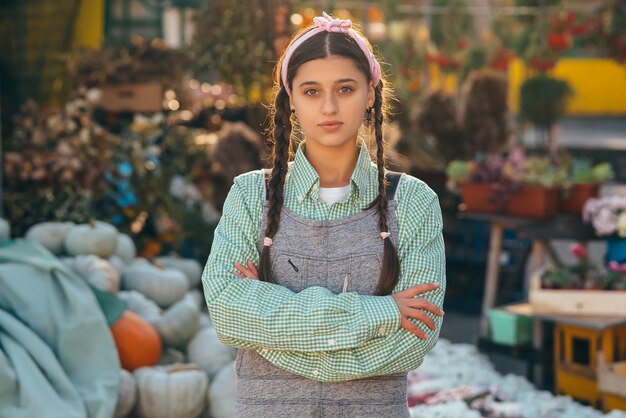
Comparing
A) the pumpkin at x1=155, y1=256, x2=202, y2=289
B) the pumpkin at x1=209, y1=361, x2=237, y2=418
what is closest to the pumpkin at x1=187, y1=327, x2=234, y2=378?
the pumpkin at x1=209, y1=361, x2=237, y2=418

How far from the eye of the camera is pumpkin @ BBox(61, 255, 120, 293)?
5754mm

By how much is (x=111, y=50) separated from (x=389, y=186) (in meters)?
6.77

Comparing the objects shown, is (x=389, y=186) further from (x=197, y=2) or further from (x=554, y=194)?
(x=197, y=2)

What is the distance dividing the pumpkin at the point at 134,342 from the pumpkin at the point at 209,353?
0.80ft

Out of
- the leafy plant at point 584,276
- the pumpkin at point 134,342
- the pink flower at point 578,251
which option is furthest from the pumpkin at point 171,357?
the pink flower at point 578,251

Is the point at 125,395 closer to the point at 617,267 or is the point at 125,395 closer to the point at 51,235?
the point at 51,235

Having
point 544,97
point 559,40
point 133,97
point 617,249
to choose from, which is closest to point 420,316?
point 617,249

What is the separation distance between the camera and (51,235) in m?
6.44

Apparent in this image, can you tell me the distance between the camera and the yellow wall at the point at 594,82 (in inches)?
1208

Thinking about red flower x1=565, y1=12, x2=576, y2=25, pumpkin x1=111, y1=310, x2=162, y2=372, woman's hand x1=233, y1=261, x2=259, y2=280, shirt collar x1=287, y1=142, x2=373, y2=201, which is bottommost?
pumpkin x1=111, y1=310, x2=162, y2=372

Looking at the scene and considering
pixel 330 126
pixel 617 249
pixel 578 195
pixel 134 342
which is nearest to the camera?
pixel 330 126

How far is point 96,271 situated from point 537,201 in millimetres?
2648

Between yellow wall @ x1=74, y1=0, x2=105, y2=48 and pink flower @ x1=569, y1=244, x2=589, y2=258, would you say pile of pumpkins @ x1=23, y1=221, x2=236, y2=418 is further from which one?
yellow wall @ x1=74, y1=0, x2=105, y2=48

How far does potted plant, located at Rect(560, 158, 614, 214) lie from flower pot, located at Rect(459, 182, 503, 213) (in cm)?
42
